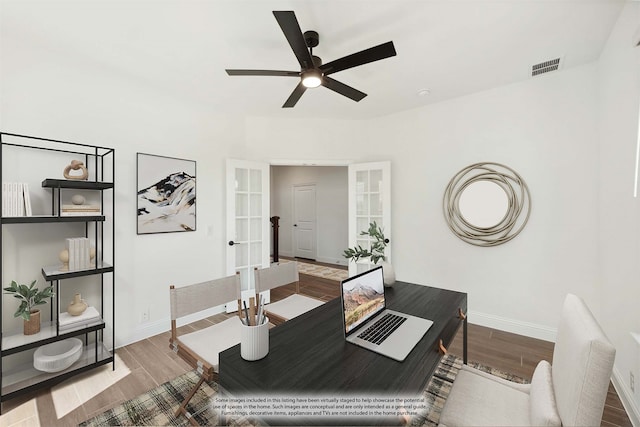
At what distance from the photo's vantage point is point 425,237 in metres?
3.59

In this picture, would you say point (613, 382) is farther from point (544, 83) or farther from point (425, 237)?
point (544, 83)

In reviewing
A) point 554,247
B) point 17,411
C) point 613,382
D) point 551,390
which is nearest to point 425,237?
point 554,247

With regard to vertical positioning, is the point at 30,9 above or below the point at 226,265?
above

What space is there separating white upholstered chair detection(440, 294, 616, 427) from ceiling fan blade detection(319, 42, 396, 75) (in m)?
1.62

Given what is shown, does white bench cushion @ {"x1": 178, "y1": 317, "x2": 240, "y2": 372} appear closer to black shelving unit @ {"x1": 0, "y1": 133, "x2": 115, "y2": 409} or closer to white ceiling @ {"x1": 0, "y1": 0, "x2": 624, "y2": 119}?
black shelving unit @ {"x1": 0, "y1": 133, "x2": 115, "y2": 409}

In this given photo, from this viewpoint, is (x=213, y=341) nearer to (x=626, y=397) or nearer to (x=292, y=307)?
(x=292, y=307)

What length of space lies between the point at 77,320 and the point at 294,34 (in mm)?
2642

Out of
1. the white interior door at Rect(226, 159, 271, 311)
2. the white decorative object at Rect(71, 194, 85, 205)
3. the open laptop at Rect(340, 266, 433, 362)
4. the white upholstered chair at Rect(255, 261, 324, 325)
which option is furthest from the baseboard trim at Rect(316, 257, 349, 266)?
the white decorative object at Rect(71, 194, 85, 205)

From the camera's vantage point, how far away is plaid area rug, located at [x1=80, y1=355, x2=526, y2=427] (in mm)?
1767

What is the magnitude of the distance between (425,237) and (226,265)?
264 centimetres

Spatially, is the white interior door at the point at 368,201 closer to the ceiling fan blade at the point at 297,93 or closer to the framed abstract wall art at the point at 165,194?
the ceiling fan blade at the point at 297,93

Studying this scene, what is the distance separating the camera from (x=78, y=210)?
221cm

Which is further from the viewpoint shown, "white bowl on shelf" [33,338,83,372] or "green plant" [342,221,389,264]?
"green plant" [342,221,389,264]

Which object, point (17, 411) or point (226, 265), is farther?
point (226, 265)
